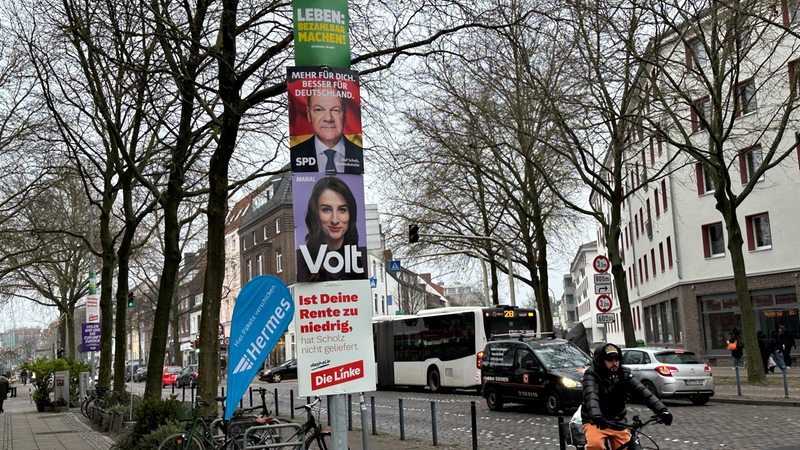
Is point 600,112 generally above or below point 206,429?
above

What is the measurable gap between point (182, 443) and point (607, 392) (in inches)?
235

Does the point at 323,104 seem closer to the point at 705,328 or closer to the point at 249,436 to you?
the point at 249,436

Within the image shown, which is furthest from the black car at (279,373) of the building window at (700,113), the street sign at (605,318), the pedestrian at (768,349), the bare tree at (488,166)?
the street sign at (605,318)

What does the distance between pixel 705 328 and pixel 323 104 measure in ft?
117

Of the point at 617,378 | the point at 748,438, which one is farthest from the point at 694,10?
the point at 617,378

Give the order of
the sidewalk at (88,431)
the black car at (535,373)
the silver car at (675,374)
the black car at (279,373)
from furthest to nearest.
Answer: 1. the black car at (279,373)
2. the silver car at (675,374)
3. the black car at (535,373)
4. the sidewalk at (88,431)

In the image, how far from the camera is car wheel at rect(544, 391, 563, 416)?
1889cm

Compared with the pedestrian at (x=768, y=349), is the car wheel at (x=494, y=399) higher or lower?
lower

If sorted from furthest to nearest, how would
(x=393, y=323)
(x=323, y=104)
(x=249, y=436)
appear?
(x=393, y=323)
(x=249, y=436)
(x=323, y=104)

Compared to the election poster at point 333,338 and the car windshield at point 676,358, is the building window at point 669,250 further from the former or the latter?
the election poster at point 333,338

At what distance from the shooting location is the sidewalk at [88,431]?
14.9 m

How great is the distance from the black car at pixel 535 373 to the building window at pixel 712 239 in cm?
2113

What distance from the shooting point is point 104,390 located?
2419 cm

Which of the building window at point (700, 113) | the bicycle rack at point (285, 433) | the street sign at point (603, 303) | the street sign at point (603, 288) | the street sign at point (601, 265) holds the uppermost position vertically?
the building window at point (700, 113)
